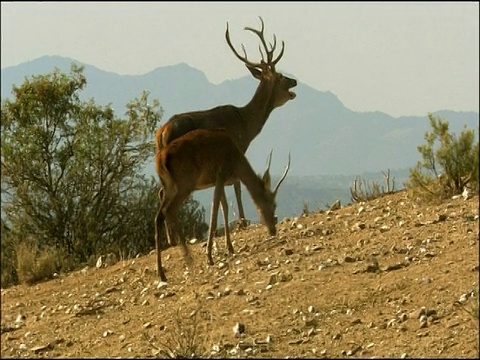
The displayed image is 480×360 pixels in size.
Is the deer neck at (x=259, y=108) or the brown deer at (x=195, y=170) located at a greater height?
the deer neck at (x=259, y=108)

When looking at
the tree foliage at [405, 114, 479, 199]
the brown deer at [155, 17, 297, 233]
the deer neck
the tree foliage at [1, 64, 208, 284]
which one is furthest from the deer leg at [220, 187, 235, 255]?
the tree foliage at [1, 64, 208, 284]

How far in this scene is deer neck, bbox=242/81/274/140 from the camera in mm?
15125

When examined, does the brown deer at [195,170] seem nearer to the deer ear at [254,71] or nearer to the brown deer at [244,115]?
the brown deer at [244,115]

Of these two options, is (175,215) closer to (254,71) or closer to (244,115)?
(244,115)

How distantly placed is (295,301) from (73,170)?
33.5 ft

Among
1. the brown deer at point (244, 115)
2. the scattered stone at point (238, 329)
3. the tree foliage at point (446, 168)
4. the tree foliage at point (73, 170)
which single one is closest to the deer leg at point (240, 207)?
the brown deer at point (244, 115)

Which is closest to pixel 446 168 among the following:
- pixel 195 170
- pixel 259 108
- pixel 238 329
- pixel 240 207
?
pixel 240 207

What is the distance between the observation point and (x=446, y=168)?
1362cm

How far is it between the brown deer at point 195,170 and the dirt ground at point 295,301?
0.68m

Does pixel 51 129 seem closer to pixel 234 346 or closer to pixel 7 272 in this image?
pixel 7 272

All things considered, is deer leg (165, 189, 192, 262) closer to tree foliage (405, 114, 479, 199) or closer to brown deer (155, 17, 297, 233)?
brown deer (155, 17, 297, 233)

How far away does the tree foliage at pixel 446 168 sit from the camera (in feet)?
43.9

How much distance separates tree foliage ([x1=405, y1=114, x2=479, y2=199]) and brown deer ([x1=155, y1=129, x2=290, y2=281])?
8.37 ft

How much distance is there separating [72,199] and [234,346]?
35.4ft
